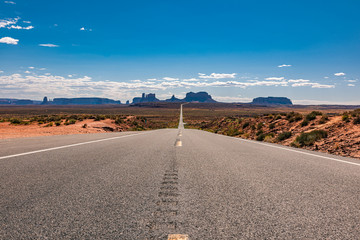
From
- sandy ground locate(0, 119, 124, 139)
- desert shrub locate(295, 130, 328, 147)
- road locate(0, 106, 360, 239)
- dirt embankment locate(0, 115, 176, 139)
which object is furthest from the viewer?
dirt embankment locate(0, 115, 176, 139)

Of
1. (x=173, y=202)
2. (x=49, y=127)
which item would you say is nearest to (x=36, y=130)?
(x=49, y=127)

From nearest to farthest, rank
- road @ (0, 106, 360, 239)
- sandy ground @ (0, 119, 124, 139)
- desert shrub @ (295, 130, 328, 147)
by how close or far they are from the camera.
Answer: road @ (0, 106, 360, 239)
desert shrub @ (295, 130, 328, 147)
sandy ground @ (0, 119, 124, 139)

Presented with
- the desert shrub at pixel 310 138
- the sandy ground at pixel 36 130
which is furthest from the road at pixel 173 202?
the sandy ground at pixel 36 130

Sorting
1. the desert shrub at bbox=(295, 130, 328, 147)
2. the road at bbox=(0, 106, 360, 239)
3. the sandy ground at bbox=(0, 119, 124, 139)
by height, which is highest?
the road at bbox=(0, 106, 360, 239)

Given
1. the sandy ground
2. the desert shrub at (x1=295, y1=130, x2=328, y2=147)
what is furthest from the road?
the sandy ground

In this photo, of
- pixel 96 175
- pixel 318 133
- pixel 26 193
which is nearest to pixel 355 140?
pixel 318 133

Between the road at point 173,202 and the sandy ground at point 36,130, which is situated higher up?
the road at point 173,202

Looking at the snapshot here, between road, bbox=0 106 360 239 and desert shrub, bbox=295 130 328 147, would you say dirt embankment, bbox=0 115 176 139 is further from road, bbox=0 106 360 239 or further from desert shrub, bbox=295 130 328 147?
desert shrub, bbox=295 130 328 147

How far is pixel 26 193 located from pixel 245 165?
4239mm

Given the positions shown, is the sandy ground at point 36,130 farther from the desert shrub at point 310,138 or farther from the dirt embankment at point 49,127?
the desert shrub at point 310,138

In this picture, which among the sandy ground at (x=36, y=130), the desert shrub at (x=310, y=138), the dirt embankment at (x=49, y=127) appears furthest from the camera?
the dirt embankment at (x=49, y=127)

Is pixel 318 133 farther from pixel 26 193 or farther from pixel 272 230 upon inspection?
pixel 26 193

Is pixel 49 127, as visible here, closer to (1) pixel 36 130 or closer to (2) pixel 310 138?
(1) pixel 36 130

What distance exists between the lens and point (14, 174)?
4.07m
